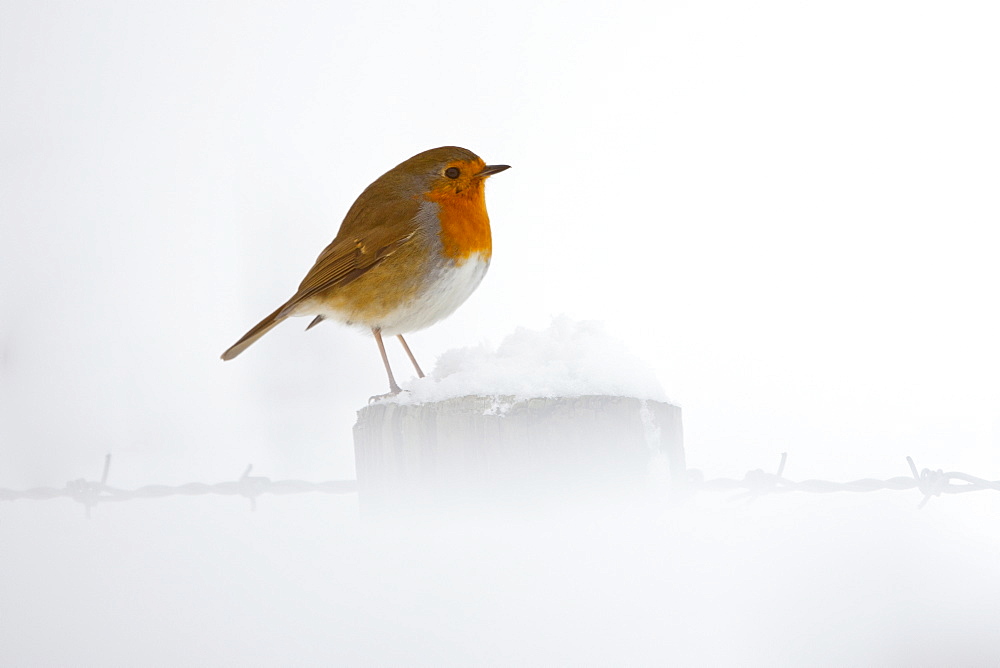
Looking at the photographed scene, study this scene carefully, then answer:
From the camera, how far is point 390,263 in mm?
3016

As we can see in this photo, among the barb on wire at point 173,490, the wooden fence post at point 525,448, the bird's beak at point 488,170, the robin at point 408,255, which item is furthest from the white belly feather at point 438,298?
the wooden fence post at point 525,448

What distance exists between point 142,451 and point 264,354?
141 centimetres

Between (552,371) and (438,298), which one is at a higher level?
(438,298)

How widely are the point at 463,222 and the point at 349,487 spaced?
1.18 m

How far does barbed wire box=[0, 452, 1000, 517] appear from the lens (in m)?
2.20

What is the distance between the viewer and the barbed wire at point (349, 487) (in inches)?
86.5

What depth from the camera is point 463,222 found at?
307cm

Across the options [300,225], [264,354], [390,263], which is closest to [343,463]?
[264,354]

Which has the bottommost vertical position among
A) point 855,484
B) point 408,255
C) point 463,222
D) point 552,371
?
point 855,484

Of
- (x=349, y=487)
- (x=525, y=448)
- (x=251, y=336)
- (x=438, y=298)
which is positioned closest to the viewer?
(x=525, y=448)

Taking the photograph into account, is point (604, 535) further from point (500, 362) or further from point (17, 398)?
point (17, 398)

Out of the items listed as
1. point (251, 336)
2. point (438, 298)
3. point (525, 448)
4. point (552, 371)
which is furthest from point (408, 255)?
point (525, 448)

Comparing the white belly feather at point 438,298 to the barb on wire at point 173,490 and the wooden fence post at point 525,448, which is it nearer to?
the barb on wire at point 173,490

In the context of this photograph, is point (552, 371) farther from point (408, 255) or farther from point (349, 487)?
point (408, 255)
